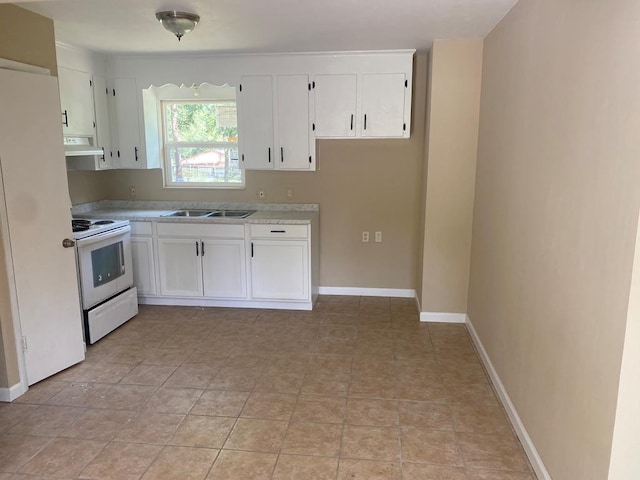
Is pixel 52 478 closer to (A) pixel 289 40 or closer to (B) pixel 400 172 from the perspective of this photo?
(A) pixel 289 40

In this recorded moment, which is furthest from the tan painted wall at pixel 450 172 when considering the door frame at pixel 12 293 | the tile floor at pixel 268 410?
the door frame at pixel 12 293

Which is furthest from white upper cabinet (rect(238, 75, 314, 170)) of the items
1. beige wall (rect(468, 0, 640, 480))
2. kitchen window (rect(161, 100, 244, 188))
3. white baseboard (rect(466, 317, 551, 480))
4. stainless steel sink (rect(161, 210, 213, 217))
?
white baseboard (rect(466, 317, 551, 480))

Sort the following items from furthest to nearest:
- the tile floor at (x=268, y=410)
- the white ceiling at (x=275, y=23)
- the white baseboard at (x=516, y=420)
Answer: the white ceiling at (x=275, y=23) < the tile floor at (x=268, y=410) < the white baseboard at (x=516, y=420)

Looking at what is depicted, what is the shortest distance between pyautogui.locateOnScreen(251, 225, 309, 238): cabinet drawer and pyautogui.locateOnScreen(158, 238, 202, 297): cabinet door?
580mm

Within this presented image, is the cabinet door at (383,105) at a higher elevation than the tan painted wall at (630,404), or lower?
higher

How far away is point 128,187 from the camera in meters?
5.05

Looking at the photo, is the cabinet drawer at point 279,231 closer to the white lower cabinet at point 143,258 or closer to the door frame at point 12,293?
the white lower cabinet at point 143,258

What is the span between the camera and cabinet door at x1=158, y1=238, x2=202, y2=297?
4.46 meters

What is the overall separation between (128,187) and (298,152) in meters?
1.96

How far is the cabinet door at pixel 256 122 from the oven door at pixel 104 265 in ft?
4.32

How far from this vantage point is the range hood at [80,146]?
3.98 meters

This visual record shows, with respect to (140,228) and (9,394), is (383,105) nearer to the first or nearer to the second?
(140,228)

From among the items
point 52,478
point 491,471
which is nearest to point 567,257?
point 491,471

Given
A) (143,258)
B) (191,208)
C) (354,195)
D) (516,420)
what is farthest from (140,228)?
(516,420)
